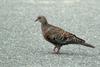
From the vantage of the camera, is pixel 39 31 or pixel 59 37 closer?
pixel 59 37

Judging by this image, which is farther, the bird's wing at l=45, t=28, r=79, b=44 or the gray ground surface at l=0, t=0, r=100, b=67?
the bird's wing at l=45, t=28, r=79, b=44

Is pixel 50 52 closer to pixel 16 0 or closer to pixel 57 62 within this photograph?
pixel 57 62

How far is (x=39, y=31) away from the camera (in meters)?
13.9

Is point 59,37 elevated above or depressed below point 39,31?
above

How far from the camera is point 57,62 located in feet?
31.5

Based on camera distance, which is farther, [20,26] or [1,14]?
[1,14]

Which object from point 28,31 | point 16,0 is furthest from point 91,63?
point 16,0

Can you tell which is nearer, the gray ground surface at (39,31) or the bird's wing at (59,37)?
the gray ground surface at (39,31)

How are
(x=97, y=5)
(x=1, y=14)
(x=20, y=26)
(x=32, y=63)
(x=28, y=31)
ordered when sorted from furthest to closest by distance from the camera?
(x=97, y=5) → (x=1, y=14) → (x=20, y=26) → (x=28, y=31) → (x=32, y=63)

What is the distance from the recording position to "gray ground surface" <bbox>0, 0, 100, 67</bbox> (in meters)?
9.77

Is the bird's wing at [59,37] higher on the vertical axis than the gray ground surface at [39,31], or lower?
higher

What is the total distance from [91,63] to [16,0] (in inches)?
480

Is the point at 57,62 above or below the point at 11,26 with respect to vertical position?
above

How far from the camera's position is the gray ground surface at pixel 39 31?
32.0 feet
